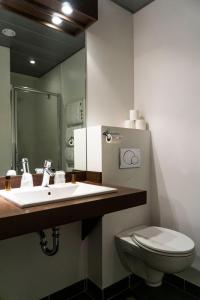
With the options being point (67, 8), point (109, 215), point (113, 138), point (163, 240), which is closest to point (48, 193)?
point (109, 215)

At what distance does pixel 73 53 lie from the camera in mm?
1822

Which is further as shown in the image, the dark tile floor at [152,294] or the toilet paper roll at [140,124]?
the toilet paper roll at [140,124]

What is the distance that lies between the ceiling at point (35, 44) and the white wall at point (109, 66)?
0.60 ft

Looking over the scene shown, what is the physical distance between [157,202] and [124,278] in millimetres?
691

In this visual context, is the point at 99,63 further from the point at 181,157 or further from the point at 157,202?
the point at 157,202

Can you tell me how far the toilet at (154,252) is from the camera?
4.45ft

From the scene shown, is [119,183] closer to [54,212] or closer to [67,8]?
[54,212]

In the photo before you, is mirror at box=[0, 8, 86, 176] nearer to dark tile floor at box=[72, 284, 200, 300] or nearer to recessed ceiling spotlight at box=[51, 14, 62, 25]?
recessed ceiling spotlight at box=[51, 14, 62, 25]

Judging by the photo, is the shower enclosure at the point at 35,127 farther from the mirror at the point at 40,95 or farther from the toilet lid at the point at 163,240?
the toilet lid at the point at 163,240

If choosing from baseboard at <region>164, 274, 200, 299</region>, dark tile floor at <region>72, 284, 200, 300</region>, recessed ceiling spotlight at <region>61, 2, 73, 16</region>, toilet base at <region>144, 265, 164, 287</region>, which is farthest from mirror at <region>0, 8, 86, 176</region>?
baseboard at <region>164, 274, 200, 299</region>

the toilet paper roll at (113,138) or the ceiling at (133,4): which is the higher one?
the ceiling at (133,4)

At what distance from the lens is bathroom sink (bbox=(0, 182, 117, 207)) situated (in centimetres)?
109

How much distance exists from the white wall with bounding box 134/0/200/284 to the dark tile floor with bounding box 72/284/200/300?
0.26 metres

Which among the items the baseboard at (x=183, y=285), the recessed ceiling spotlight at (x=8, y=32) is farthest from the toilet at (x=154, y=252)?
the recessed ceiling spotlight at (x=8, y=32)
